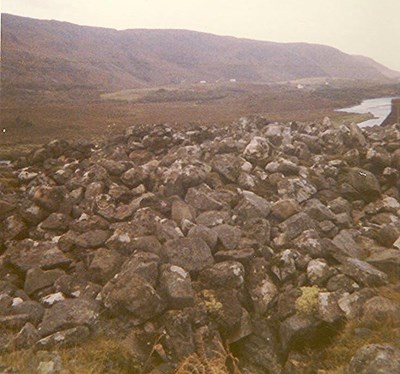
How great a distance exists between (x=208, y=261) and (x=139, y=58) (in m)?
123

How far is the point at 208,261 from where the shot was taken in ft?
21.6

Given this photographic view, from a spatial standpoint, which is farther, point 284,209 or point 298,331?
point 284,209

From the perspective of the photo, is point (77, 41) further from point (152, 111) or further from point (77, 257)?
point (77, 257)

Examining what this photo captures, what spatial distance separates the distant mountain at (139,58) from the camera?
80162 mm

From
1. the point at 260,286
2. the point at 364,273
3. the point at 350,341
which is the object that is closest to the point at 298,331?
the point at 350,341

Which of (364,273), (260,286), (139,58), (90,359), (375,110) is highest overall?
(364,273)

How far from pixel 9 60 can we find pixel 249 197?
270 feet

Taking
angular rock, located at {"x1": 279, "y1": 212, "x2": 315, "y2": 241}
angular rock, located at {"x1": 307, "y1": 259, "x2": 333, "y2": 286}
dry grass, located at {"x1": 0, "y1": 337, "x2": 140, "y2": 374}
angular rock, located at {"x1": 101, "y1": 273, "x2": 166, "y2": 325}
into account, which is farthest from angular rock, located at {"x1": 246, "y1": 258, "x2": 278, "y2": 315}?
dry grass, located at {"x1": 0, "y1": 337, "x2": 140, "y2": 374}

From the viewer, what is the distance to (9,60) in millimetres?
75750

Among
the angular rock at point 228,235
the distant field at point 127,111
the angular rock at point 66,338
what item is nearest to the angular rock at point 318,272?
the angular rock at point 228,235

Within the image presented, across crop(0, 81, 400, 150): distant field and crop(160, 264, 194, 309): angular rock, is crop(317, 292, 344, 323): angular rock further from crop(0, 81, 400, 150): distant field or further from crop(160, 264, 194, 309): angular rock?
crop(0, 81, 400, 150): distant field

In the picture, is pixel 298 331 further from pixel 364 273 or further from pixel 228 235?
pixel 228 235

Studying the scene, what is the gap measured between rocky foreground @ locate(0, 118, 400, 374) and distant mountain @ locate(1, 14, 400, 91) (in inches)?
2394

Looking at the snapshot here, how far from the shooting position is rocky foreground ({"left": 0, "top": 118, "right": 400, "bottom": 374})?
5438mm
